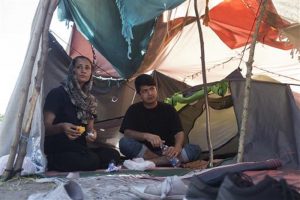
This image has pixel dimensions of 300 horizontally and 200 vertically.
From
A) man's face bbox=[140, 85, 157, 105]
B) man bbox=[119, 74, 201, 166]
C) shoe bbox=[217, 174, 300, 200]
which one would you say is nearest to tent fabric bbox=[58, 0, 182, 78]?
man's face bbox=[140, 85, 157, 105]

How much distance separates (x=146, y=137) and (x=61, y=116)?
30.3 inches

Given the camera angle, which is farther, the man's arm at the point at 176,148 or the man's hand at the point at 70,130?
the man's arm at the point at 176,148

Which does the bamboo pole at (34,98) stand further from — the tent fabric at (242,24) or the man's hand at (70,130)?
the tent fabric at (242,24)

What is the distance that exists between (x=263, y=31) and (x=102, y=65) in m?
1.88

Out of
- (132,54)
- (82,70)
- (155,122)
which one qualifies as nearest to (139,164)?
(155,122)

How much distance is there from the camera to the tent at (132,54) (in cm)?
326

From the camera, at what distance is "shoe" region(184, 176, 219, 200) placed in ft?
5.07

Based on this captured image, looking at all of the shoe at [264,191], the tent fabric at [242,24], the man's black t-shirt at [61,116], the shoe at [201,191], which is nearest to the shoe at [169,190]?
the shoe at [201,191]

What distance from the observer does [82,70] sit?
3652 mm

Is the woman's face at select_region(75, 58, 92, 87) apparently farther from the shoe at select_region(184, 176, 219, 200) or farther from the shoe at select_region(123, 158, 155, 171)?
the shoe at select_region(184, 176, 219, 200)

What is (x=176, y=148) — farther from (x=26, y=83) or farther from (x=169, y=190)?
(x=169, y=190)

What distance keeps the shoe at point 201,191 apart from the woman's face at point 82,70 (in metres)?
2.22

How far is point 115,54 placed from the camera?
4.49 meters

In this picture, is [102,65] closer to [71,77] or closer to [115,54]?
[115,54]
